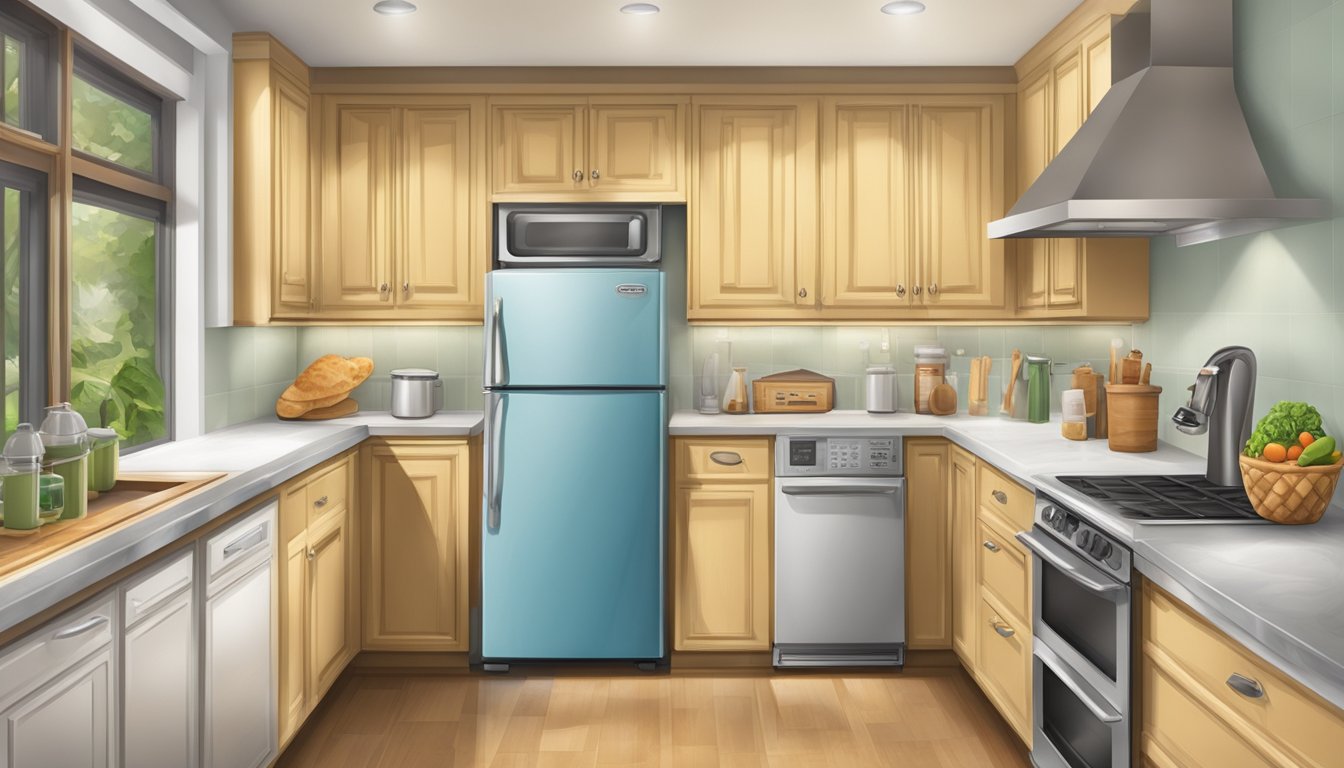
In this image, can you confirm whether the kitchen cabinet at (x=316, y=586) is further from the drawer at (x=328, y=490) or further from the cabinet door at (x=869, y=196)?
the cabinet door at (x=869, y=196)

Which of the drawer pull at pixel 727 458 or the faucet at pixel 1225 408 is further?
the drawer pull at pixel 727 458

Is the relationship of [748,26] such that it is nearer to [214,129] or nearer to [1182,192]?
[1182,192]

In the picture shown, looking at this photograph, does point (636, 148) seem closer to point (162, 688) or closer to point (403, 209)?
point (403, 209)

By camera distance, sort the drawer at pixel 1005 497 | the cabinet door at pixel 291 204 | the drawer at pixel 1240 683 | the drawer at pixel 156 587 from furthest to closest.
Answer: the cabinet door at pixel 291 204 → the drawer at pixel 1005 497 → the drawer at pixel 156 587 → the drawer at pixel 1240 683

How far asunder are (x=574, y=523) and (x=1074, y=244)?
2100 mm

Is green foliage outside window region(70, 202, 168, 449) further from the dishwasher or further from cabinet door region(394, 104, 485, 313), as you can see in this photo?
the dishwasher

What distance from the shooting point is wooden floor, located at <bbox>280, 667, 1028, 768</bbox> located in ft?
9.66

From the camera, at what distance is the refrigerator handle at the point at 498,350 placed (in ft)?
11.5

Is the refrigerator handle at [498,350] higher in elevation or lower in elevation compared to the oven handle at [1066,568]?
higher

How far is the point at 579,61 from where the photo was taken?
3.74 m

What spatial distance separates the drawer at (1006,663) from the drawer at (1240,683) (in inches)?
32.3

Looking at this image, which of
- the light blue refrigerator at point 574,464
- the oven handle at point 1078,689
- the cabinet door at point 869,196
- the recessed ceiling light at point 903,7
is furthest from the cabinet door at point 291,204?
the oven handle at point 1078,689

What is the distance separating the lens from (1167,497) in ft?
7.43

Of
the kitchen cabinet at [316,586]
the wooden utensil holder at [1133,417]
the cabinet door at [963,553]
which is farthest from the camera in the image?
the cabinet door at [963,553]
